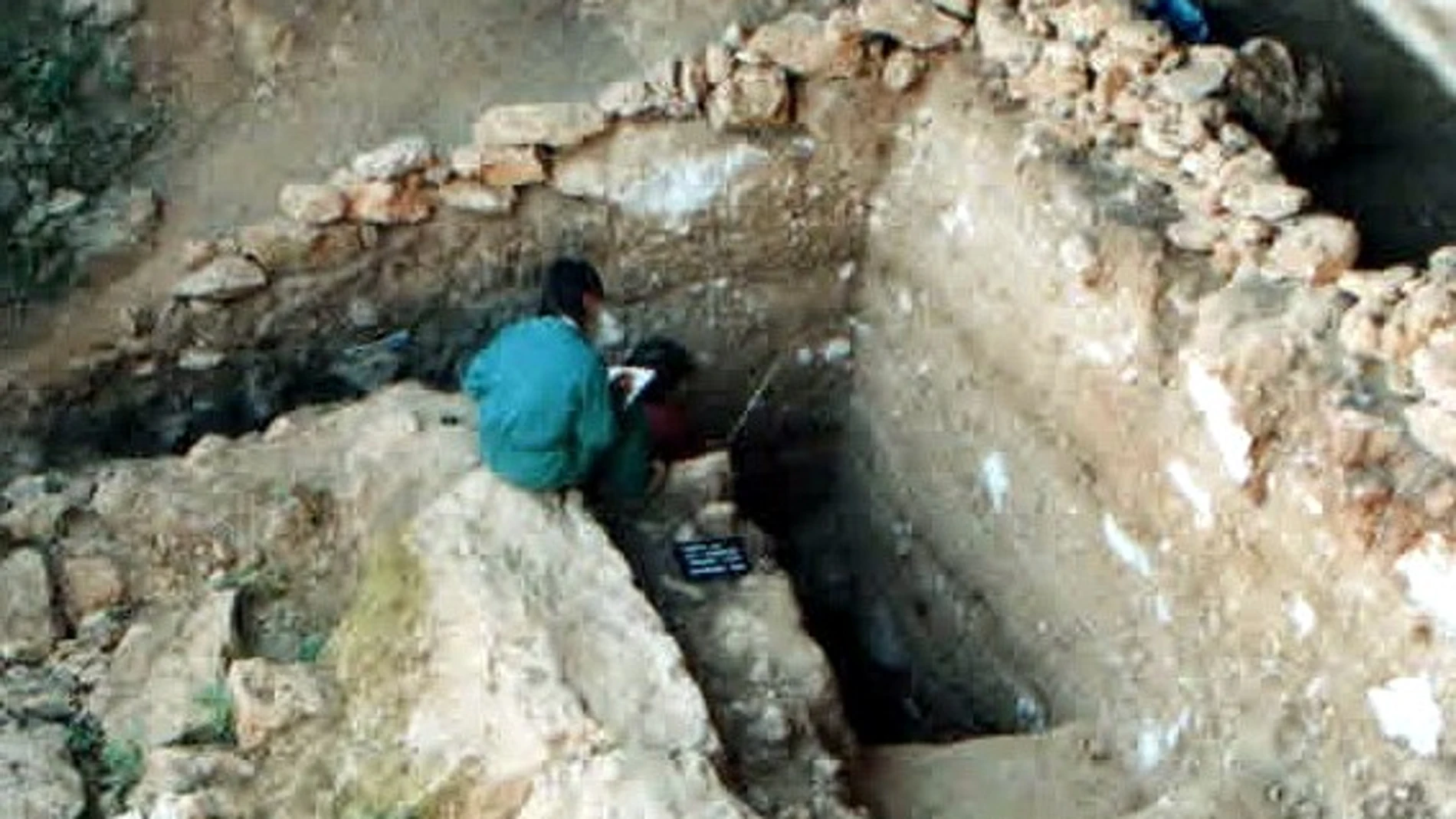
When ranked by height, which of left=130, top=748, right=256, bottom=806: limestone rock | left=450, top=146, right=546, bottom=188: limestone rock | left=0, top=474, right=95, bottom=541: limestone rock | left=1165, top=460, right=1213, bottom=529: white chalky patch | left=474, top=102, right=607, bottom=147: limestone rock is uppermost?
left=474, top=102, right=607, bottom=147: limestone rock

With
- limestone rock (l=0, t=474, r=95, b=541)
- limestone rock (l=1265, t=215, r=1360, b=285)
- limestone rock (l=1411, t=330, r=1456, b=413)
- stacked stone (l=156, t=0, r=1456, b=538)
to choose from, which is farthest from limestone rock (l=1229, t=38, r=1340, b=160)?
limestone rock (l=0, t=474, r=95, b=541)

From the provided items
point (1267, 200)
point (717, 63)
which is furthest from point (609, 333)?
point (1267, 200)

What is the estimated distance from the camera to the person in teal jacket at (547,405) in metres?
6.68

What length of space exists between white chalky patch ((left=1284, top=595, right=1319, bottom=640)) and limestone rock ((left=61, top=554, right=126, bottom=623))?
116 inches

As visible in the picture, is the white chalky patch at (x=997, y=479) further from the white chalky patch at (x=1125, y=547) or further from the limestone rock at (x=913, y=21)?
the limestone rock at (x=913, y=21)

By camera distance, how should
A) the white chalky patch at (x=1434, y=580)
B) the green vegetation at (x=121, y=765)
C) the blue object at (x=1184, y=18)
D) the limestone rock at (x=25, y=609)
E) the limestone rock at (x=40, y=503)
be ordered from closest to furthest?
the white chalky patch at (x=1434, y=580), the green vegetation at (x=121, y=765), the limestone rock at (x=25, y=609), the limestone rock at (x=40, y=503), the blue object at (x=1184, y=18)

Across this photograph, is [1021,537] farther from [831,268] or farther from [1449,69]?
[1449,69]

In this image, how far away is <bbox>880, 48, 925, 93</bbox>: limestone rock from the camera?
295 inches

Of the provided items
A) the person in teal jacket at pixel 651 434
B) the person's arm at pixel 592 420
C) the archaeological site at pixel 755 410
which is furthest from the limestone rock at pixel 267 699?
the person in teal jacket at pixel 651 434

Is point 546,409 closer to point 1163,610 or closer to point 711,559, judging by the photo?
point 711,559

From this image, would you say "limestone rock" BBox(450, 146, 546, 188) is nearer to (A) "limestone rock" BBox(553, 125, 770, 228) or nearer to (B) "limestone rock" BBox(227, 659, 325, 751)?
(A) "limestone rock" BBox(553, 125, 770, 228)

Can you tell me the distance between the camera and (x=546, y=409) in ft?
21.8

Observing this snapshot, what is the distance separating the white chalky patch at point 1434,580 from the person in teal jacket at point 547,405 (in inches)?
80.8

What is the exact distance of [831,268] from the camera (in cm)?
798
